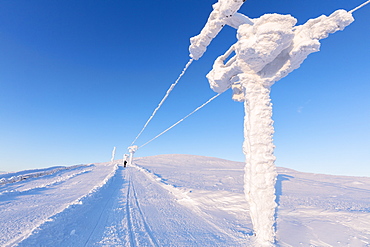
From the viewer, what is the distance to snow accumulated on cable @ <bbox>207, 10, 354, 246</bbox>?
4.52 meters

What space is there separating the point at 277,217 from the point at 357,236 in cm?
205

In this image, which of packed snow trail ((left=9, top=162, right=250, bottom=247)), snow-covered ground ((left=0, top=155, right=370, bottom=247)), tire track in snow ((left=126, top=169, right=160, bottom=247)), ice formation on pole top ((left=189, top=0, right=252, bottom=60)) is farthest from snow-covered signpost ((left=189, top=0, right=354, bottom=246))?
tire track in snow ((left=126, top=169, right=160, bottom=247))

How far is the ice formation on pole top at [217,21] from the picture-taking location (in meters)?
5.22

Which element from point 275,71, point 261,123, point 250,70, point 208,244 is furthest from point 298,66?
point 208,244

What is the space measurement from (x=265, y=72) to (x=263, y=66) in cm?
24

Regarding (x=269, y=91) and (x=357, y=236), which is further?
(x=269, y=91)

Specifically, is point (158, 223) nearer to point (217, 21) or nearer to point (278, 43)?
point (278, 43)

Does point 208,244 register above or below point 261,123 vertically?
below

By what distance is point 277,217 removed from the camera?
6.34 metres

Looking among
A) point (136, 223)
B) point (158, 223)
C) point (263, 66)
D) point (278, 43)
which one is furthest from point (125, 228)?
point (278, 43)

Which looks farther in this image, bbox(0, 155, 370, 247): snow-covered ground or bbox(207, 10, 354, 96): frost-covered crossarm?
bbox(207, 10, 354, 96): frost-covered crossarm

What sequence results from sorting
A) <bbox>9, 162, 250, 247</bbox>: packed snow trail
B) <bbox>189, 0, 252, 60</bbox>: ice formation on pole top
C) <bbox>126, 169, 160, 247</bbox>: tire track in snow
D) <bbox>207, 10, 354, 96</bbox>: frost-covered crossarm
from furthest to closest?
<bbox>189, 0, 252, 60</bbox>: ice formation on pole top, <bbox>207, 10, 354, 96</bbox>: frost-covered crossarm, <bbox>126, 169, 160, 247</bbox>: tire track in snow, <bbox>9, 162, 250, 247</bbox>: packed snow trail

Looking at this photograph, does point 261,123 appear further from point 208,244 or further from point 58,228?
point 58,228

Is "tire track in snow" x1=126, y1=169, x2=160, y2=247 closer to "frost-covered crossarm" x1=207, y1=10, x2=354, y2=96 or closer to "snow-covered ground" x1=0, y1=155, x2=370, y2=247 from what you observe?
"snow-covered ground" x1=0, y1=155, x2=370, y2=247
